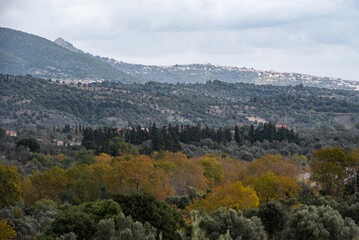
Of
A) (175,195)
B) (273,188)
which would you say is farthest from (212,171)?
(273,188)

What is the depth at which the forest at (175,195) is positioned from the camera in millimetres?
33125

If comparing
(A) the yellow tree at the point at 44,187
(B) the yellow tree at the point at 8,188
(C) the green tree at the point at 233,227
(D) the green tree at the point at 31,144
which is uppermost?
(C) the green tree at the point at 233,227

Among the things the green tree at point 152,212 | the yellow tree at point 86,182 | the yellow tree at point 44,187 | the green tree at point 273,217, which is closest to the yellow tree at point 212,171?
the yellow tree at point 86,182

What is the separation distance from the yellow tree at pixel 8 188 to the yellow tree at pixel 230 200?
1841cm

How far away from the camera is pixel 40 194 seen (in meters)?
60.6

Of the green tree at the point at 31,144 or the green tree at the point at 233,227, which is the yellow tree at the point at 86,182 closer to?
the green tree at the point at 233,227

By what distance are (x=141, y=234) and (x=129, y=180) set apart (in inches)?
1093

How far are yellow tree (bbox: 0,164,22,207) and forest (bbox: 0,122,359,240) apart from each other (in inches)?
3.9

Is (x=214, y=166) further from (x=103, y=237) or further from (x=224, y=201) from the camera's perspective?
(x=103, y=237)

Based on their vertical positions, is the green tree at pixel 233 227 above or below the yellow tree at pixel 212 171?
above

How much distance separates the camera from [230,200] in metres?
45.3

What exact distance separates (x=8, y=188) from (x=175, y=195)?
1744cm

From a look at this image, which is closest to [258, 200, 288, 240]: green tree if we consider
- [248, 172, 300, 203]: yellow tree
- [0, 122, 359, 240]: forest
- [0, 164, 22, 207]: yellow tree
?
[0, 122, 359, 240]: forest

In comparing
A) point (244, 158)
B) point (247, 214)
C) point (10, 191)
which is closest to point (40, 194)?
point (10, 191)
